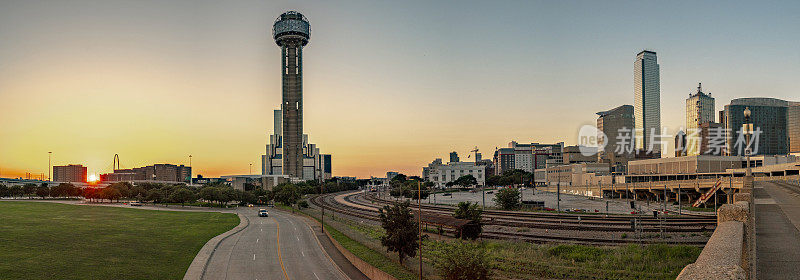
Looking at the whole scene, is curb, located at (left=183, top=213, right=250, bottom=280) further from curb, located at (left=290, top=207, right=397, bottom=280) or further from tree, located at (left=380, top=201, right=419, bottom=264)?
tree, located at (left=380, top=201, right=419, bottom=264)

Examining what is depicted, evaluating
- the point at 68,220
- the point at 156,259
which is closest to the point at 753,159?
the point at 156,259

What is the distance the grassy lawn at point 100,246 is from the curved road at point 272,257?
354 cm

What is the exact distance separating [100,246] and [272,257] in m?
22.2

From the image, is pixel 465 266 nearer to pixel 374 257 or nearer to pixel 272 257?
pixel 374 257

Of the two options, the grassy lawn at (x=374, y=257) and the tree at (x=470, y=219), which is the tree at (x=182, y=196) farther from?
the tree at (x=470, y=219)

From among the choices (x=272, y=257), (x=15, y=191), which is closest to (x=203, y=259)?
(x=272, y=257)

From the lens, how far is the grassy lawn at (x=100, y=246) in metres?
39.0

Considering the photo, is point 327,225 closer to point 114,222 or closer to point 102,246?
point 102,246

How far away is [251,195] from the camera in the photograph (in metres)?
131

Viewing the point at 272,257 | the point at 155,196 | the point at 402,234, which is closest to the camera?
the point at 402,234

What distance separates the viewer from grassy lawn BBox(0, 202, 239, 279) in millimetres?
38969

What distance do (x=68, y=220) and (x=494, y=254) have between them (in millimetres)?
74918

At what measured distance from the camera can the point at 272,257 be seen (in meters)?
46.0

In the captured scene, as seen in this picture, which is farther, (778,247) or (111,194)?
(111,194)
